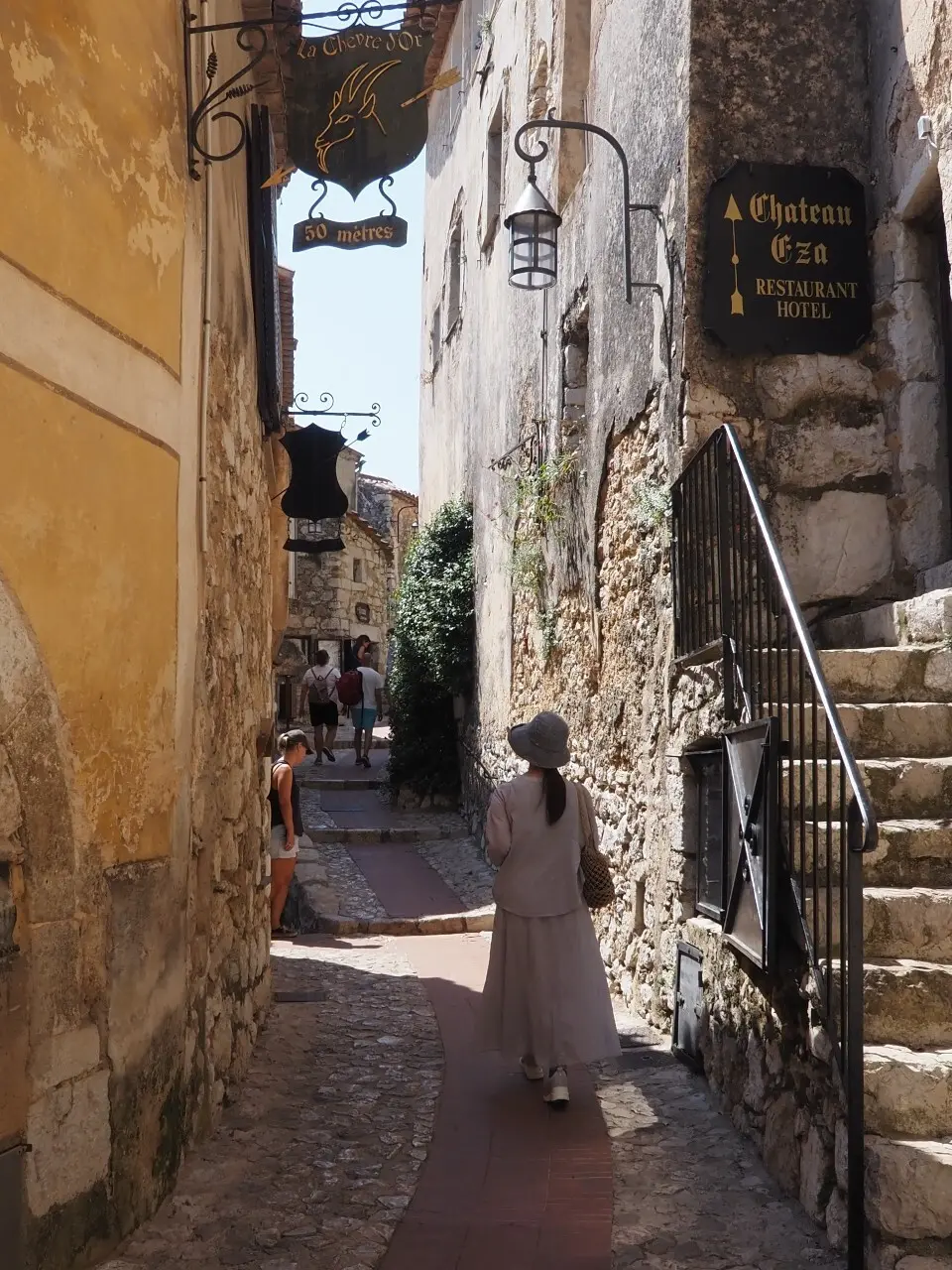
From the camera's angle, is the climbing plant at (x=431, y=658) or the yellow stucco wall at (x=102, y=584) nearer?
the yellow stucco wall at (x=102, y=584)

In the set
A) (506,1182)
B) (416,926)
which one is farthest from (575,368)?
(506,1182)

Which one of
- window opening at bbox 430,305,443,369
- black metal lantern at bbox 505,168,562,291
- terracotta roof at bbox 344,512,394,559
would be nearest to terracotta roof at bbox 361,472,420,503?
terracotta roof at bbox 344,512,394,559

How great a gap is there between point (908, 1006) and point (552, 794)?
1831 mm

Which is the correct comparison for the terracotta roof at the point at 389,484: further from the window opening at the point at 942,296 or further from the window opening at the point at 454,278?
the window opening at the point at 942,296

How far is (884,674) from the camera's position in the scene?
4777 millimetres

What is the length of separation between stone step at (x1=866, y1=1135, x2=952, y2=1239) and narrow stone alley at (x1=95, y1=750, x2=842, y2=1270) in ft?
0.97

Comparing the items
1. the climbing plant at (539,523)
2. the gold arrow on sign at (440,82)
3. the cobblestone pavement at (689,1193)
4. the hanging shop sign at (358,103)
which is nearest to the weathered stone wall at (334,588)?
the climbing plant at (539,523)

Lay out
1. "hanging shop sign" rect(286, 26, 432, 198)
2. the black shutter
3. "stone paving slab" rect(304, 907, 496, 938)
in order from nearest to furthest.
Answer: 1. "hanging shop sign" rect(286, 26, 432, 198)
2. the black shutter
3. "stone paving slab" rect(304, 907, 496, 938)

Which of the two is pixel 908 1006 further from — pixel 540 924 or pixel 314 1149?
pixel 314 1149

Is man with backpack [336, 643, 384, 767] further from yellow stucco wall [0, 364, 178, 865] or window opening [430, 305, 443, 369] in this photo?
yellow stucco wall [0, 364, 178, 865]

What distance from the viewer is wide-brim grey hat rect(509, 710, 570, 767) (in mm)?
4945

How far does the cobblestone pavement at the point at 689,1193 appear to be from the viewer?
3258 millimetres

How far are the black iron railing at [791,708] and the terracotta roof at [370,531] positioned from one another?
2078cm

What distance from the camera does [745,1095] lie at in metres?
4.16
